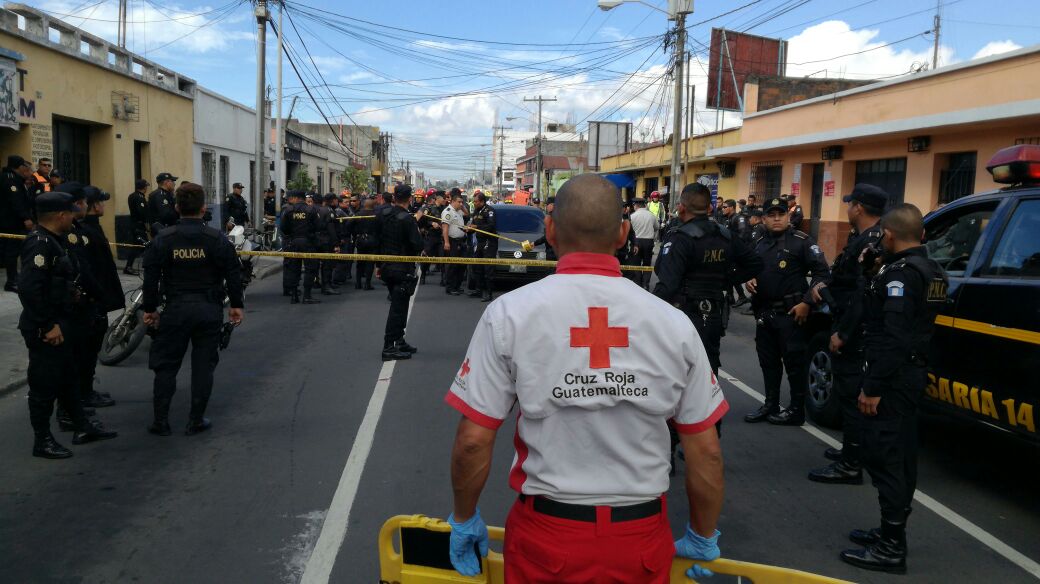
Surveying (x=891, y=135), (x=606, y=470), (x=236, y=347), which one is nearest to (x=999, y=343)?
(x=606, y=470)

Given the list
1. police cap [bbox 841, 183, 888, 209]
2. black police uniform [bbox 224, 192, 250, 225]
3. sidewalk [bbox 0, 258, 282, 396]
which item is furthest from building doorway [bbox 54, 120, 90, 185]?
police cap [bbox 841, 183, 888, 209]

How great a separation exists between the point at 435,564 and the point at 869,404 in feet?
8.90

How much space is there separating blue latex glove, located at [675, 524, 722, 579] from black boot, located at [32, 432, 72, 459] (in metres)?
4.86

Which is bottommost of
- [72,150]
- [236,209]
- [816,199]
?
[236,209]

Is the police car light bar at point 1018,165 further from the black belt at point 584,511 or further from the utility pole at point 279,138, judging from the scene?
the utility pole at point 279,138

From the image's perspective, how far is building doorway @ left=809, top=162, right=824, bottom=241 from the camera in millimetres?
22625

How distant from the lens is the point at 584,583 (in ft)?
6.87

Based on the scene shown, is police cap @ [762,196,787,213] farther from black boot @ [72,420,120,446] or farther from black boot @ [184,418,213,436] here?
black boot @ [72,420,120,446]

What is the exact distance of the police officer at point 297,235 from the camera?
1427cm

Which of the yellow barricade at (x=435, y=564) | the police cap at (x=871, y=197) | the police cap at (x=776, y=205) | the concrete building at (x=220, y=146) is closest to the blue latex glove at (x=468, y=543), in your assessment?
the yellow barricade at (x=435, y=564)

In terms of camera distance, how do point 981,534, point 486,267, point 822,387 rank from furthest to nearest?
point 486,267 < point 822,387 < point 981,534

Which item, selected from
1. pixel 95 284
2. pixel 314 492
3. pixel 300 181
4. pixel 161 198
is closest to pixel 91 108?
pixel 161 198

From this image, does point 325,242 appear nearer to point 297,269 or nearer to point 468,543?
point 297,269

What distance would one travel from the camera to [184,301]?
621 centimetres
